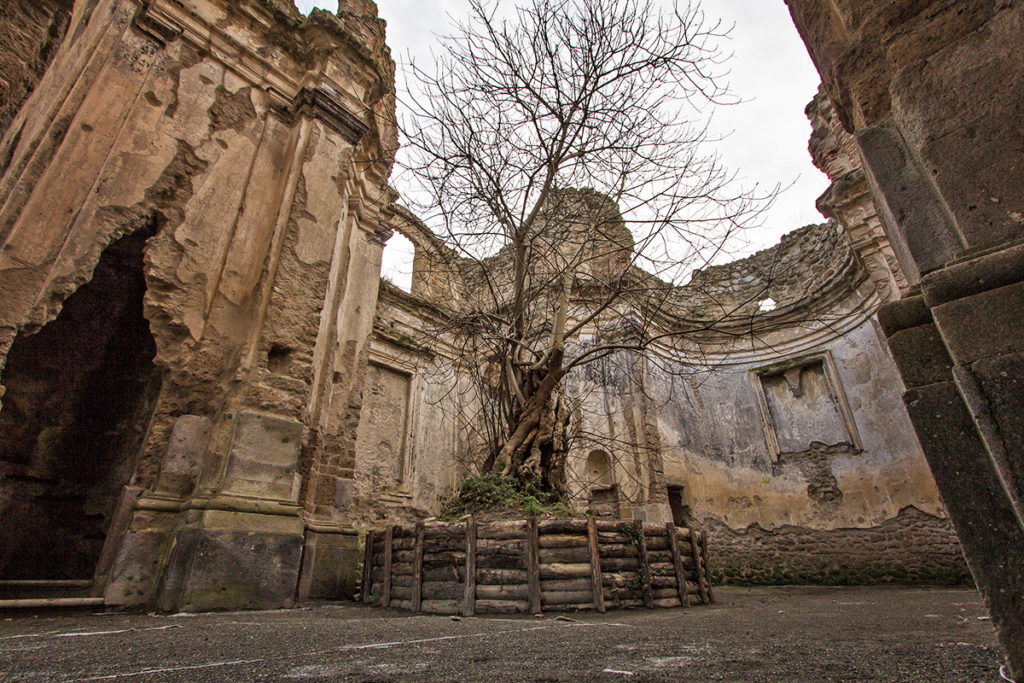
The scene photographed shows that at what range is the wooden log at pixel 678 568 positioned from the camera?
170 inches

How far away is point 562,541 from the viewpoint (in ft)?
12.6

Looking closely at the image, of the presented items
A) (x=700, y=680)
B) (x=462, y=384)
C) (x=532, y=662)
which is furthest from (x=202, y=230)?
(x=462, y=384)

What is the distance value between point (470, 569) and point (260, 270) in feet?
10.5

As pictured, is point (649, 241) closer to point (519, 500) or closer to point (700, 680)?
point (519, 500)

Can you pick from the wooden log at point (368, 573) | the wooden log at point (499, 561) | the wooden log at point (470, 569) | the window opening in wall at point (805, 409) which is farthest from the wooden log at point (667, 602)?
the window opening in wall at point (805, 409)

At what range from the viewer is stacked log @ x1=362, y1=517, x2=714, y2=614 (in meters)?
3.65

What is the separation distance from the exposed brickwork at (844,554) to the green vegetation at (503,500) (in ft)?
24.5

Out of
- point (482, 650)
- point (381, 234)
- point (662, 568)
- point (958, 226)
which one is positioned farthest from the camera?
point (381, 234)

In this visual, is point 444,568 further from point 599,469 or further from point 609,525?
point 599,469

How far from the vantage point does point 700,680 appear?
1.33 meters

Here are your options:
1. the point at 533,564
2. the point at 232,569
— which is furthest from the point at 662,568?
the point at 232,569

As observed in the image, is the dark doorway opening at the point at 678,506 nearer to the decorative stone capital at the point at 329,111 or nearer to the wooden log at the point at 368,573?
the wooden log at the point at 368,573

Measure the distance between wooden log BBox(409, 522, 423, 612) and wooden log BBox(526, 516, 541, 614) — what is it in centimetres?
89

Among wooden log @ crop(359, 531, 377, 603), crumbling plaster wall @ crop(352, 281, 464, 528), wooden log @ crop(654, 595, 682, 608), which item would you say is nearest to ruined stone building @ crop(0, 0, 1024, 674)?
wooden log @ crop(359, 531, 377, 603)
